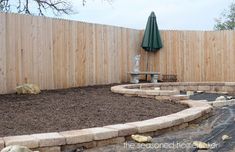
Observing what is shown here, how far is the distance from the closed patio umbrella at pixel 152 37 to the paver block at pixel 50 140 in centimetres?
805

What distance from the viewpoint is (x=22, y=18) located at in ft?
24.3

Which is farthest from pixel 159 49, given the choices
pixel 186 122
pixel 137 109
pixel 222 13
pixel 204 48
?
pixel 222 13

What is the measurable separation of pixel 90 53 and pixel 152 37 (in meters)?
2.83

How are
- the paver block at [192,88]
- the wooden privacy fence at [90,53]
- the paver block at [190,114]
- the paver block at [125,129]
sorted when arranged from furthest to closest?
the paver block at [192,88]
the wooden privacy fence at [90,53]
the paver block at [190,114]
the paver block at [125,129]

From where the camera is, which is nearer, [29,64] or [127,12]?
[29,64]

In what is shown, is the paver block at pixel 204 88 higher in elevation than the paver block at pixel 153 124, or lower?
higher

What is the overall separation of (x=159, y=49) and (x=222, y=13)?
15242 millimetres

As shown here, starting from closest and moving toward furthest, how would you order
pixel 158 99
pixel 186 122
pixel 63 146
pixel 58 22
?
pixel 63 146, pixel 186 122, pixel 158 99, pixel 58 22

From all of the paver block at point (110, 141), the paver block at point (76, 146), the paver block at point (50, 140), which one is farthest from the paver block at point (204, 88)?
the paver block at point (50, 140)

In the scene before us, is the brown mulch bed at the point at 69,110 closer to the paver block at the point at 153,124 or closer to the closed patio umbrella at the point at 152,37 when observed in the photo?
the paver block at the point at 153,124

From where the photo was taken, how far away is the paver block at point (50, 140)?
3.50 m

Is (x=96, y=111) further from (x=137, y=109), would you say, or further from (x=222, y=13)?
(x=222, y=13)

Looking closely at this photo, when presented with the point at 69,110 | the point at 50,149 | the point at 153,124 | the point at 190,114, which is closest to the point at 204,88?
the point at 190,114

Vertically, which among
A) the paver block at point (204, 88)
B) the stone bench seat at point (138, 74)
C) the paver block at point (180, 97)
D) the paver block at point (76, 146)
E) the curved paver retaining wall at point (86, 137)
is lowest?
the paver block at point (76, 146)
